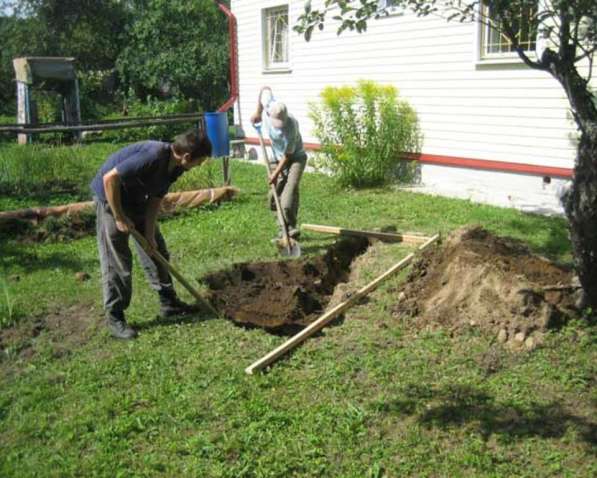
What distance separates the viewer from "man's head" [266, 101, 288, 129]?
679 centimetres

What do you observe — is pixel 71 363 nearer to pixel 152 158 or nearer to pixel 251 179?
pixel 152 158

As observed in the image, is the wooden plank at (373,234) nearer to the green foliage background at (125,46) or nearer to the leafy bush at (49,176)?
the leafy bush at (49,176)

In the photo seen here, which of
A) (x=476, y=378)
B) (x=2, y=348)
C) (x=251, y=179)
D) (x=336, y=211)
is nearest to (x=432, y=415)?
(x=476, y=378)

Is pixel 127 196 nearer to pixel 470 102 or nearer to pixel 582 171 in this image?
pixel 582 171

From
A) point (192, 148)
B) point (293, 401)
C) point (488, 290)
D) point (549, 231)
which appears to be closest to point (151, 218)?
point (192, 148)

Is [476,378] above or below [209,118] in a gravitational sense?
below

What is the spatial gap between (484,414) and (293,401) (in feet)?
3.71

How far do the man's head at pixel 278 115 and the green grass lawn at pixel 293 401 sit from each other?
228 cm

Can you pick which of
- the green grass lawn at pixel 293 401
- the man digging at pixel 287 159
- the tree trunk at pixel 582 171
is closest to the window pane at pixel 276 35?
the man digging at pixel 287 159

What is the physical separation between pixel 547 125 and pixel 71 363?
6.77 metres

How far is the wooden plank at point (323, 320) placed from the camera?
431 cm

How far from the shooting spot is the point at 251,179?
39.5 feet

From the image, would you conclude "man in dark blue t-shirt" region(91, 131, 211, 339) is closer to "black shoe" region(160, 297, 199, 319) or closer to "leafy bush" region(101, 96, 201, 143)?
"black shoe" region(160, 297, 199, 319)

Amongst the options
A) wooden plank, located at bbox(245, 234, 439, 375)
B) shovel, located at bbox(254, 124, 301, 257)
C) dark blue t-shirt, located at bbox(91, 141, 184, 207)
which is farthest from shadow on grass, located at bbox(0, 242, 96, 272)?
wooden plank, located at bbox(245, 234, 439, 375)
